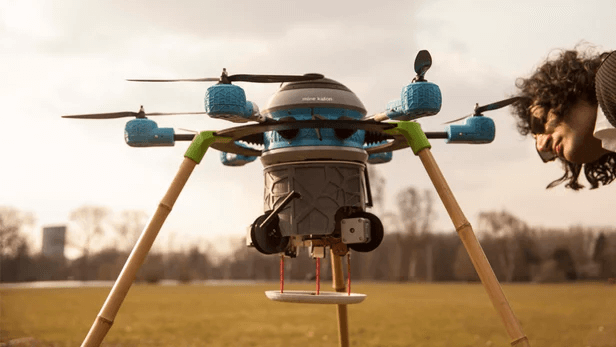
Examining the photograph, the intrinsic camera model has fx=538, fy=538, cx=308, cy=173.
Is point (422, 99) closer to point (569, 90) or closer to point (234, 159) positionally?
point (569, 90)

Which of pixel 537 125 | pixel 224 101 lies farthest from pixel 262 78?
pixel 537 125

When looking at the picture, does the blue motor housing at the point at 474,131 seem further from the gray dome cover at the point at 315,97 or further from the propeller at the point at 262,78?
the propeller at the point at 262,78

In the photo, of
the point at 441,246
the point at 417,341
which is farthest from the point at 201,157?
the point at 441,246

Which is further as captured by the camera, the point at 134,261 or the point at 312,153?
the point at 312,153

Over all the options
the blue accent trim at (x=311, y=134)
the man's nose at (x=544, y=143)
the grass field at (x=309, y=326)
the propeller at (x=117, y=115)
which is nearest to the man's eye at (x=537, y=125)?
the man's nose at (x=544, y=143)

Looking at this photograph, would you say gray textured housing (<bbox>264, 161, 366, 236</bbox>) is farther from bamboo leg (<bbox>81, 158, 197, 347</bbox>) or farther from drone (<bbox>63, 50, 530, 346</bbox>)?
bamboo leg (<bbox>81, 158, 197, 347</bbox>)

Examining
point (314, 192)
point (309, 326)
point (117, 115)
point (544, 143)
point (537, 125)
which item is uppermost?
point (117, 115)

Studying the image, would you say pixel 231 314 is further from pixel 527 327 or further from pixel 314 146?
pixel 314 146
